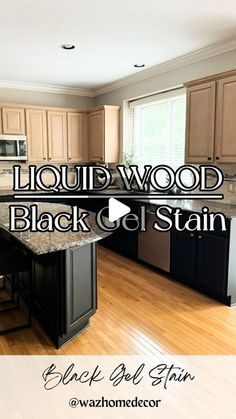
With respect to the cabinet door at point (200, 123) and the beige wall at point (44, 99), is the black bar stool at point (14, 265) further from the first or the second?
the beige wall at point (44, 99)

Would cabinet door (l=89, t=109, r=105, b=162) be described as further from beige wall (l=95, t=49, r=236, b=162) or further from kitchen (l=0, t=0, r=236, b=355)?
beige wall (l=95, t=49, r=236, b=162)

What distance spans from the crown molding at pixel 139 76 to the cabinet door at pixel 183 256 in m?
2.12

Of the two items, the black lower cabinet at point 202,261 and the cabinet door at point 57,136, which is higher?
the cabinet door at point 57,136

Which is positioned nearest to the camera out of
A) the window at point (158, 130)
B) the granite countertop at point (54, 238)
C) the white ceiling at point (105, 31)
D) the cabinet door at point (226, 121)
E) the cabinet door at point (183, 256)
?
the granite countertop at point (54, 238)

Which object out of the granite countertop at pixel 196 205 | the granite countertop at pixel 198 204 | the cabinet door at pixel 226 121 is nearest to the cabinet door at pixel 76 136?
the granite countertop at pixel 198 204

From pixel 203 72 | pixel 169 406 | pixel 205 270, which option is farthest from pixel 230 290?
pixel 203 72

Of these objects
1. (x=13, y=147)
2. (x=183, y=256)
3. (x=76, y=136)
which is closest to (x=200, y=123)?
(x=183, y=256)

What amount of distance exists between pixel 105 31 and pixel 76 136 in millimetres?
2696

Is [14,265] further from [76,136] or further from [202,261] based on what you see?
[76,136]

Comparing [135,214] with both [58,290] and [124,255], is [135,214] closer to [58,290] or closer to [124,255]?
[124,255]

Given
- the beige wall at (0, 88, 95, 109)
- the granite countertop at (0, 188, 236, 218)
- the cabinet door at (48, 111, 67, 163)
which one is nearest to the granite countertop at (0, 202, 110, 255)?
the granite countertop at (0, 188, 236, 218)

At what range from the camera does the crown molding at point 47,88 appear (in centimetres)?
546

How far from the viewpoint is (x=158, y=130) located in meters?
5.04

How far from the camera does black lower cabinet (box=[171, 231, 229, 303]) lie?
314 centimetres
